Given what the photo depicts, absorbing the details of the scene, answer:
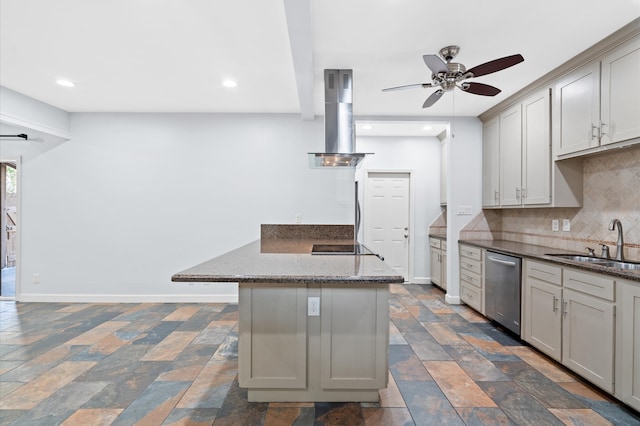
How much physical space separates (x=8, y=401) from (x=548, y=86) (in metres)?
4.99

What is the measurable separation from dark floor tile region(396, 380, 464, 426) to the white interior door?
327cm

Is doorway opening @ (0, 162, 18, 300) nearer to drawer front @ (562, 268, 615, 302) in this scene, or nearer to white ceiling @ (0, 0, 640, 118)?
white ceiling @ (0, 0, 640, 118)

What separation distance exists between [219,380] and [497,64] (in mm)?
2950

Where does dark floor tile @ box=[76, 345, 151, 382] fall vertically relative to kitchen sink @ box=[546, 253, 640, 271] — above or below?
below

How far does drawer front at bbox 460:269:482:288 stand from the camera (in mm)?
3688

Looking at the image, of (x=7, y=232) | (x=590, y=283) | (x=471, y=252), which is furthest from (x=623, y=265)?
(x=7, y=232)

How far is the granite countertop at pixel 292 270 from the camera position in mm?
1596

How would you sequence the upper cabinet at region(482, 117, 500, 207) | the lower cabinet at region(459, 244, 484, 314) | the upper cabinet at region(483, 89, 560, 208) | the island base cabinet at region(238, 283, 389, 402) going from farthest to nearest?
the upper cabinet at region(482, 117, 500, 207) → the lower cabinet at region(459, 244, 484, 314) → the upper cabinet at region(483, 89, 560, 208) → the island base cabinet at region(238, 283, 389, 402)

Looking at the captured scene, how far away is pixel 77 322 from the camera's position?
11.2ft

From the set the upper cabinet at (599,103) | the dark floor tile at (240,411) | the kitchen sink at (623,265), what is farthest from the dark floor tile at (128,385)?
the upper cabinet at (599,103)

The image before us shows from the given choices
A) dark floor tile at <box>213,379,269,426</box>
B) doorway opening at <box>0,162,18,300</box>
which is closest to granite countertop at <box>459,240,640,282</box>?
dark floor tile at <box>213,379,269,426</box>

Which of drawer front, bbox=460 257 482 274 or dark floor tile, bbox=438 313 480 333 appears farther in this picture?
drawer front, bbox=460 257 482 274

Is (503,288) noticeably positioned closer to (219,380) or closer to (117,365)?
(219,380)

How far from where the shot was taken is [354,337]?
75.6 inches
